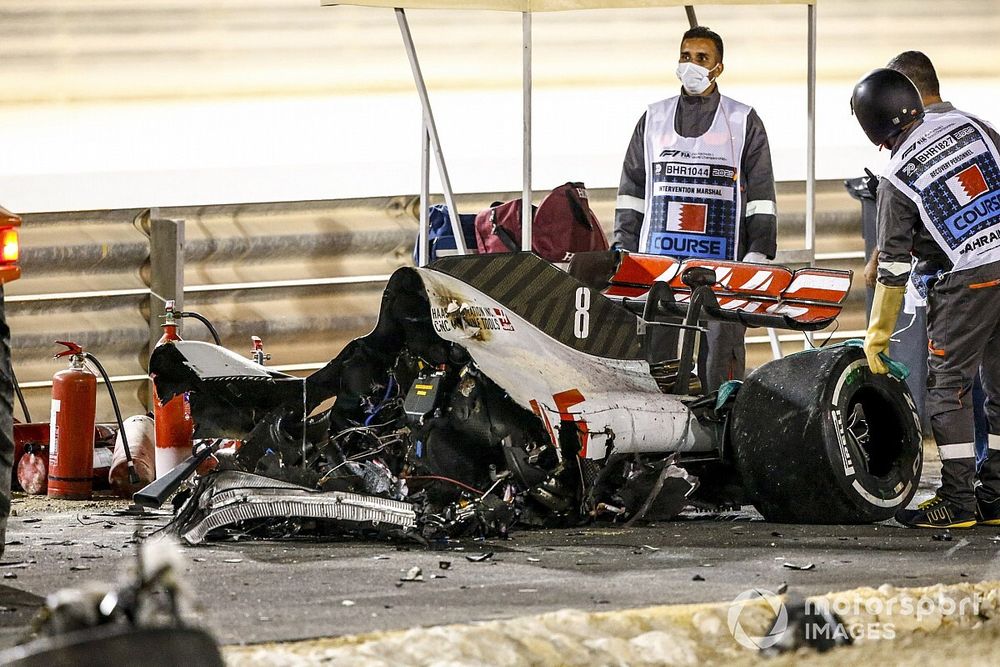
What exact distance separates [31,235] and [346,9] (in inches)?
106

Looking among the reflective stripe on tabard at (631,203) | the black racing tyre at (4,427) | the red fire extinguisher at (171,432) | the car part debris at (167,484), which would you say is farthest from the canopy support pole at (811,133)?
the black racing tyre at (4,427)

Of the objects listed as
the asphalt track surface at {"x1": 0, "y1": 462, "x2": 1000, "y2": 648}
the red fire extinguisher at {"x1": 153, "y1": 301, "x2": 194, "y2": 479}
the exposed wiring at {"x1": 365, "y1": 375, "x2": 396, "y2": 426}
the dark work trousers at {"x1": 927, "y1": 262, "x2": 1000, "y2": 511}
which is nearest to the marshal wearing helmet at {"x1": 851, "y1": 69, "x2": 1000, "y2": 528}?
the dark work trousers at {"x1": 927, "y1": 262, "x2": 1000, "y2": 511}

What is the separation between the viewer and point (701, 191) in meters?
7.37

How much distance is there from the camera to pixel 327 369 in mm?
5570

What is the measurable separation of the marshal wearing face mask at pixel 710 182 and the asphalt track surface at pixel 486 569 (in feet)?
6.21

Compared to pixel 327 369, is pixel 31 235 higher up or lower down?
higher up

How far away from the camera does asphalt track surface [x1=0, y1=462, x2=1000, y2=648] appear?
400cm

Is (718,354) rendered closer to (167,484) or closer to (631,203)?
(631,203)

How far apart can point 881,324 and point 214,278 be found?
4781 mm

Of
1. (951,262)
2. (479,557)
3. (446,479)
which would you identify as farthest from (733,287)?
(479,557)

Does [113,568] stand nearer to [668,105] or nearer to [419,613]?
[419,613]

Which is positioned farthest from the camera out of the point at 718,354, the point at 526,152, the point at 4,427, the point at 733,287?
the point at 718,354

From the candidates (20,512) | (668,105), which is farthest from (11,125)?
(668,105)

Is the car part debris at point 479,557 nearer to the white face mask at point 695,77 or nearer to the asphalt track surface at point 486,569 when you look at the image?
the asphalt track surface at point 486,569
